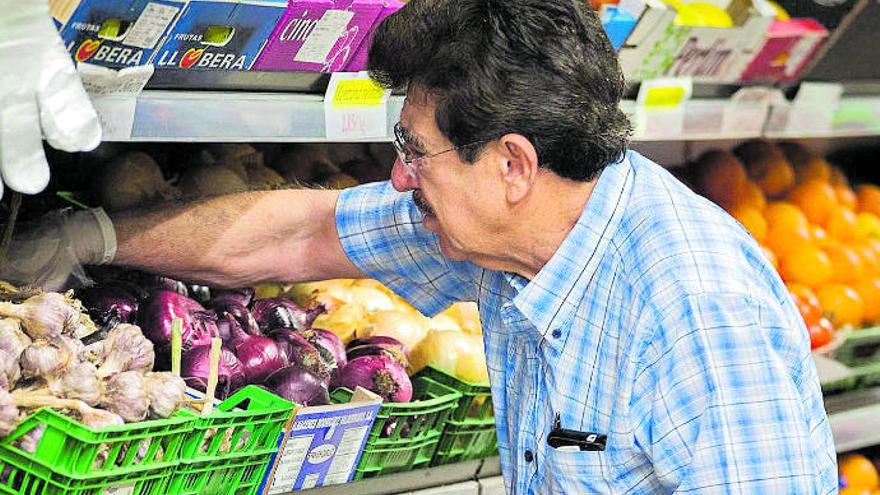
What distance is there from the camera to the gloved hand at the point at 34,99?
1473 mm

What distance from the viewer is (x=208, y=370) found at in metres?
1.86

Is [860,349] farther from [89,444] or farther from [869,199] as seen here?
[89,444]

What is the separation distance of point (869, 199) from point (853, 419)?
3.24 feet

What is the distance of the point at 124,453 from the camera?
1610 mm

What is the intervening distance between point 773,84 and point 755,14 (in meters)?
0.33

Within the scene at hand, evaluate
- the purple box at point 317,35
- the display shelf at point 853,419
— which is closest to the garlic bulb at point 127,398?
the purple box at point 317,35

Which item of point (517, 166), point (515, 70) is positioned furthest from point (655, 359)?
point (515, 70)

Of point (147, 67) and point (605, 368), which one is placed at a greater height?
point (147, 67)

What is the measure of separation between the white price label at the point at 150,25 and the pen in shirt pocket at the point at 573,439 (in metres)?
0.81

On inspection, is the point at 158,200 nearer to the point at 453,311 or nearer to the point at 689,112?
the point at 453,311

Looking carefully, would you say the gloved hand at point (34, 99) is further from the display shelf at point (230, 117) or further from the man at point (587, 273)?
the man at point (587, 273)

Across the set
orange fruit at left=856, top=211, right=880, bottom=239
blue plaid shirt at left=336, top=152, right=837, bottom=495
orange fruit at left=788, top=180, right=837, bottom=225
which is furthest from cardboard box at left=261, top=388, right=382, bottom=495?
orange fruit at left=856, top=211, right=880, bottom=239

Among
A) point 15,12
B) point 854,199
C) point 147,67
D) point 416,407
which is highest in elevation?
point 15,12

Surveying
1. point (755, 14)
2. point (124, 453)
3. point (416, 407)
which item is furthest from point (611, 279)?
point (755, 14)
